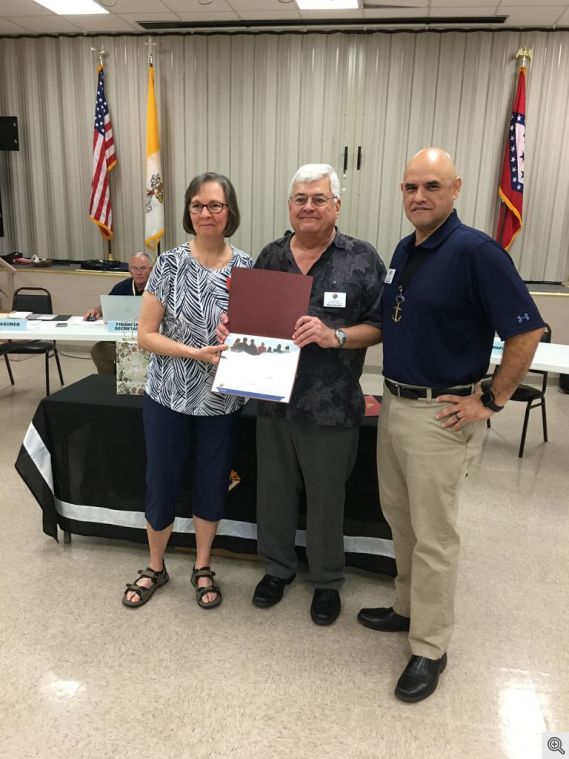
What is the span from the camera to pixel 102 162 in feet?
19.8

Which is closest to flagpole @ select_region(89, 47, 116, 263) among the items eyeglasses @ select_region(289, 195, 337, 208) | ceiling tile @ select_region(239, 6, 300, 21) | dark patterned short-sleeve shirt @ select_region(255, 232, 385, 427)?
ceiling tile @ select_region(239, 6, 300, 21)

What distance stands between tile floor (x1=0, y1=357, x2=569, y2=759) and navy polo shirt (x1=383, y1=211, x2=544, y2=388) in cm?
104

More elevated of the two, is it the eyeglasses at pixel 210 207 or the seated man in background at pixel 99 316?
the eyeglasses at pixel 210 207

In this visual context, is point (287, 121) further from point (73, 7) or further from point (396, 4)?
point (73, 7)

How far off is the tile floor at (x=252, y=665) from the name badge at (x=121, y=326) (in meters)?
1.54

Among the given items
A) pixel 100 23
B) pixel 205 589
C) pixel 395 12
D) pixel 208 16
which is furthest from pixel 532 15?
pixel 205 589

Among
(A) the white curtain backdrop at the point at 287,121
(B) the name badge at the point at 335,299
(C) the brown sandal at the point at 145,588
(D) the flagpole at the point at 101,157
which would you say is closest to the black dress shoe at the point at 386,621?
(C) the brown sandal at the point at 145,588

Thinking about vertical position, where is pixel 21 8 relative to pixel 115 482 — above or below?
above

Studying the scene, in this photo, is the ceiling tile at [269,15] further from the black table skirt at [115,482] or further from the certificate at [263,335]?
the certificate at [263,335]

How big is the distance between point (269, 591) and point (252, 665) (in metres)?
0.35

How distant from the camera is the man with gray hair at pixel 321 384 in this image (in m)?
1.82

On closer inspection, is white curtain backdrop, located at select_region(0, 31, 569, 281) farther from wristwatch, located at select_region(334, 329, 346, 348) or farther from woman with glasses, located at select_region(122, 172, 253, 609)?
wristwatch, located at select_region(334, 329, 346, 348)

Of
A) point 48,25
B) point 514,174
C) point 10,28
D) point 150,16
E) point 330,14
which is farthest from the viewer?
point 10,28

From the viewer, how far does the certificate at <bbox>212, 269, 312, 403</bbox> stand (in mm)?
1768
